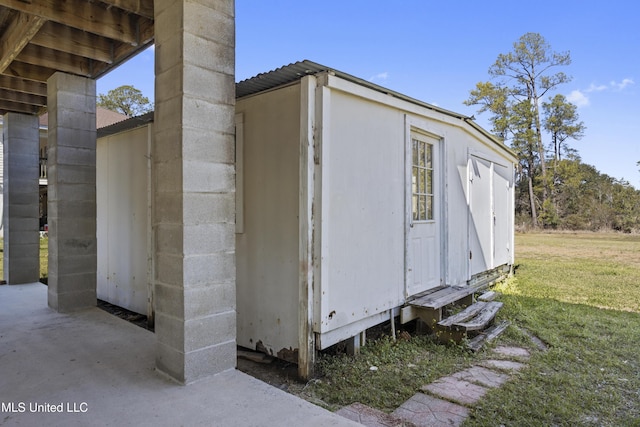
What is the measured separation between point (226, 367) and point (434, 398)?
57.1 inches

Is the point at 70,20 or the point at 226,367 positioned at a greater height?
the point at 70,20

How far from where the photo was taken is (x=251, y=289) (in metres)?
3.48

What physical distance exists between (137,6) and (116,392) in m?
2.98

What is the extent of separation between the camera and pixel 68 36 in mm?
3707

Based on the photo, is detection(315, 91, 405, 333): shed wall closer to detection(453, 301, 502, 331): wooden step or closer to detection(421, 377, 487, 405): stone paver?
detection(453, 301, 502, 331): wooden step

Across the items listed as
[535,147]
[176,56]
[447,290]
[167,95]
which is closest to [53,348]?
[167,95]

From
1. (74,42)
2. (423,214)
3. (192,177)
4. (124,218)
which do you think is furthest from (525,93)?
(192,177)

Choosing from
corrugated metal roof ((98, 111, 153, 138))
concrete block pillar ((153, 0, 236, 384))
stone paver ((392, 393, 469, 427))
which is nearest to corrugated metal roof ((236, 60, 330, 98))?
concrete block pillar ((153, 0, 236, 384))

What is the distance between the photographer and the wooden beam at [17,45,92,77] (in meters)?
3.85

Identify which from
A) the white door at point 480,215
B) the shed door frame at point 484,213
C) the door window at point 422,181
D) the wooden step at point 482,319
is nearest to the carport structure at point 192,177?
the wooden step at point 482,319

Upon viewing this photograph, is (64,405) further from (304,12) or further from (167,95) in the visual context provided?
(304,12)

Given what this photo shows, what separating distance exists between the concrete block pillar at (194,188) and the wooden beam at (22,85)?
131 inches

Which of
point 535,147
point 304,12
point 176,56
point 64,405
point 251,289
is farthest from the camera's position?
point 535,147

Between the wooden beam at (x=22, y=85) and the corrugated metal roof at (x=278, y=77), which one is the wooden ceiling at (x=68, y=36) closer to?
the wooden beam at (x=22, y=85)
